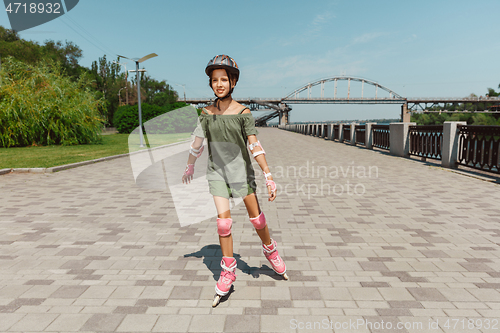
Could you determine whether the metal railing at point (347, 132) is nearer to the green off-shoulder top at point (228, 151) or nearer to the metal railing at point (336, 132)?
the metal railing at point (336, 132)

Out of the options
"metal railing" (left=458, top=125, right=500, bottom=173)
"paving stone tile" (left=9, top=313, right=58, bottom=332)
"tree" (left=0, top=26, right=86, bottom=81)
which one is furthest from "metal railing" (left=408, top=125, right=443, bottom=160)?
"tree" (left=0, top=26, right=86, bottom=81)

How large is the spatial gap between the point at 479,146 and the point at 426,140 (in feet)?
10.2

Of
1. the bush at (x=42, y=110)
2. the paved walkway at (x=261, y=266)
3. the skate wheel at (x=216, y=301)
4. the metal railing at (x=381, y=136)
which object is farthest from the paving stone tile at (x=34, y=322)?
the bush at (x=42, y=110)

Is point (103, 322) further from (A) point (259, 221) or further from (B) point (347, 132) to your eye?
(B) point (347, 132)

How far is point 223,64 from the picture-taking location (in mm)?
2873

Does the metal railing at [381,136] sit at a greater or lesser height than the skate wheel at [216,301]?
greater

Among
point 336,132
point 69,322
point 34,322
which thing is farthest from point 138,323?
point 336,132

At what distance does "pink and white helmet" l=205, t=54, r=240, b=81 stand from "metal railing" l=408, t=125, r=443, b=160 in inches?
411

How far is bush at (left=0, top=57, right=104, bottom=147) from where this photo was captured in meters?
19.1

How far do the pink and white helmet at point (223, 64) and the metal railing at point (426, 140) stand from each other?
10434 mm

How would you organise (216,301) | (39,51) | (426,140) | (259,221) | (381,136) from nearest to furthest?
(216,301), (259,221), (426,140), (381,136), (39,51)

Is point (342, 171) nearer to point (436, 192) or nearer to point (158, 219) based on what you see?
point (436, 192)

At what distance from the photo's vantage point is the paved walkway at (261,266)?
8.54ft

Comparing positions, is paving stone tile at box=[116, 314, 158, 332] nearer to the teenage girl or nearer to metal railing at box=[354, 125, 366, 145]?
the teenage girl
